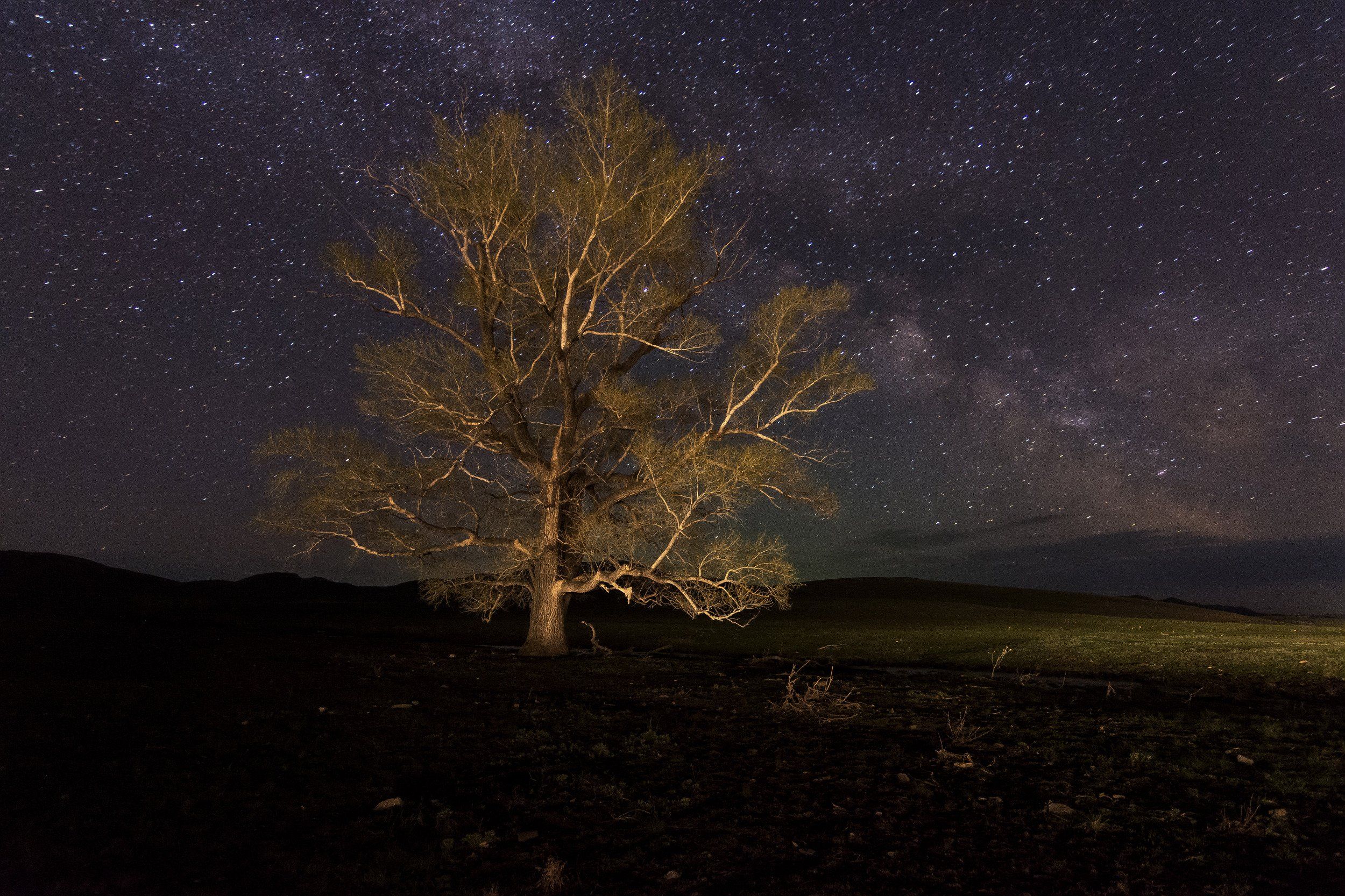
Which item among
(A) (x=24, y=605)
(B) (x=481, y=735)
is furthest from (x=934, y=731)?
(A) (x=24, y=605)

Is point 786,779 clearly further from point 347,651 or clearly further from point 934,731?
point 347,651

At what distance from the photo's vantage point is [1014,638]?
90.0ft

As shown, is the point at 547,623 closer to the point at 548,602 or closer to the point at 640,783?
the point at 548,602

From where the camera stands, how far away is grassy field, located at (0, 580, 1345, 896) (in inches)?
184

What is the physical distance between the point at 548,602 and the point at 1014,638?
19.4 m

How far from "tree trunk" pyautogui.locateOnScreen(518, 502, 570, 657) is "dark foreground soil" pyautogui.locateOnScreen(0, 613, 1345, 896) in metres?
6.68

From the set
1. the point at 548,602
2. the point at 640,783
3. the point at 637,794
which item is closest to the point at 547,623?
the point at 548,602

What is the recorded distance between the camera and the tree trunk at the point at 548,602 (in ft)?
61.6

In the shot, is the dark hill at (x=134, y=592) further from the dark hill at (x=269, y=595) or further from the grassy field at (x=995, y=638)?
the grassy field at (x=995, y=638)

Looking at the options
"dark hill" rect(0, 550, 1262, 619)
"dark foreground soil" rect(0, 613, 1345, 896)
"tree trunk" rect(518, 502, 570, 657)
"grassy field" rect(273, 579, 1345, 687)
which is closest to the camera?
"dark foreground soil" rect(0, 613, 1345, 896)

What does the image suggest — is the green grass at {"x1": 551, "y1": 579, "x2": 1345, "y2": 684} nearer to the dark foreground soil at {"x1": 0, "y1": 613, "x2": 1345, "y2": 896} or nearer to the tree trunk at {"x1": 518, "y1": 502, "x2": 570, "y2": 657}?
the dark foreground soil at {"x1": 0, "y1": 613, "x2": 1345, "y2": 896}

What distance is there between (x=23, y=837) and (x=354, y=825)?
215cm

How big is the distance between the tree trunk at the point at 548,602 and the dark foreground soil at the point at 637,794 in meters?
6.68

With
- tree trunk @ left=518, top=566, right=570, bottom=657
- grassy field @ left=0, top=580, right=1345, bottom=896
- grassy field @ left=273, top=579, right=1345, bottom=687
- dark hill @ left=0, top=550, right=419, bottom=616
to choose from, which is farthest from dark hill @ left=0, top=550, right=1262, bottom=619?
grassy field @ left=0, top=580, right=1345, bottom=896
